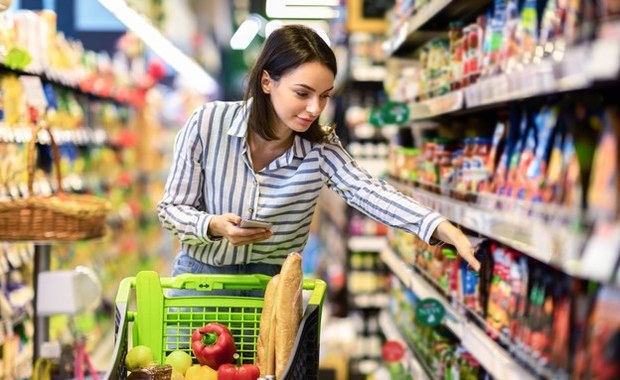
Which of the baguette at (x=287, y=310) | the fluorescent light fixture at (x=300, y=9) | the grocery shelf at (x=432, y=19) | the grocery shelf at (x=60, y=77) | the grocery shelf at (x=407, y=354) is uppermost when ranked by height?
the fluorescent light fixture at (x=300, y=9)

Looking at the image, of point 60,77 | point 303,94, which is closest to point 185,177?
point 303,94

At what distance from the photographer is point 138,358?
256 cm

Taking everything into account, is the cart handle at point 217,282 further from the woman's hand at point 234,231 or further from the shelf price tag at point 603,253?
the shelf price tag at point 603,253

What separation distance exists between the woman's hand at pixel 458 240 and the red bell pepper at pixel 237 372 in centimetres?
63

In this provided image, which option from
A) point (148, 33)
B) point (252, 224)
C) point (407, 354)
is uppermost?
point (148, 33)

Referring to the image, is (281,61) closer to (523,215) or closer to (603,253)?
(523,215)

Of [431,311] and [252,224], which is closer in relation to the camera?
[252,224]

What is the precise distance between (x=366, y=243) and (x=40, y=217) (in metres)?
3.32

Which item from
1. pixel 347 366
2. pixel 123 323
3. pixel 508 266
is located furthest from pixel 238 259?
pixel 347 366

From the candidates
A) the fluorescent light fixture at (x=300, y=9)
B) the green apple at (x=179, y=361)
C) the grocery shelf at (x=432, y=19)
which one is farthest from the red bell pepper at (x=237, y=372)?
the fluorescent light fixture at (x=300, y=9)

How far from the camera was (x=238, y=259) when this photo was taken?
3.05m

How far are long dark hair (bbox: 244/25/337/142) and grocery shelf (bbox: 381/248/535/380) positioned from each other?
2.66ft

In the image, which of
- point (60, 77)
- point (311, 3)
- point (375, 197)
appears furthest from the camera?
point (311, 3)

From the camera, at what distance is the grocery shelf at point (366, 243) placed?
6977 mm
